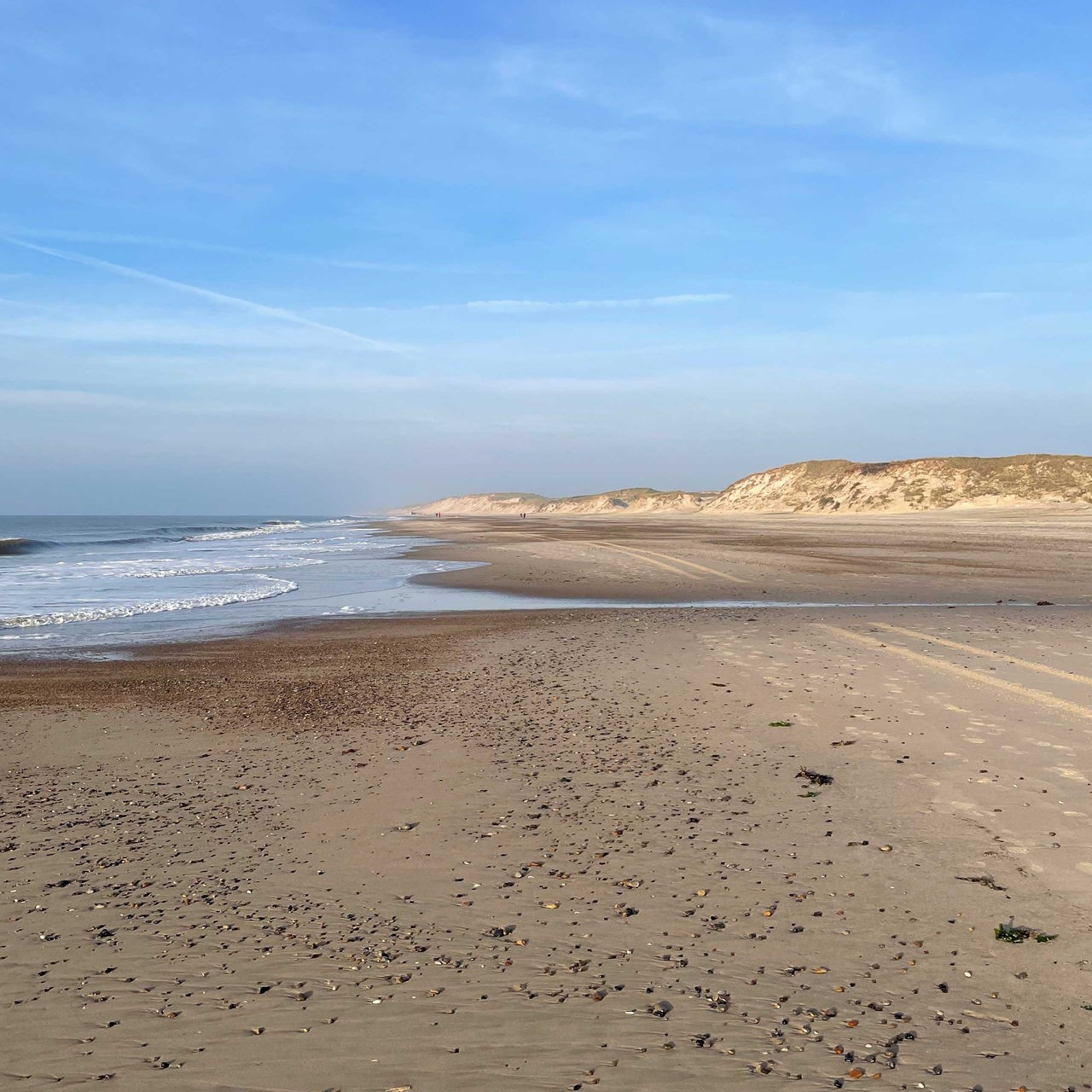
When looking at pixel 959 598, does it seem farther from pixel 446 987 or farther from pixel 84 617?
pixel 84 617

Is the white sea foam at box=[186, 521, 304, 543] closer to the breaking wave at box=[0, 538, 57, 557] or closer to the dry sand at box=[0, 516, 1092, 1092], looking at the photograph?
the breaking wave at box=[0, 538, 57, 557]

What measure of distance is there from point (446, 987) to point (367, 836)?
207 cm

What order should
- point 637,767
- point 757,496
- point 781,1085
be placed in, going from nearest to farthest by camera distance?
point 781,1085
point 637,767
point 757,496

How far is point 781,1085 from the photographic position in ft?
10.7

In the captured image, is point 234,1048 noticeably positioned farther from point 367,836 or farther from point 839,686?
point 839,686

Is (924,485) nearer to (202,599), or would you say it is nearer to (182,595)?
(182,595)

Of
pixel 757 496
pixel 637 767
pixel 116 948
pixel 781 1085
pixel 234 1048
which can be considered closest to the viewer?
pixel 781 1085

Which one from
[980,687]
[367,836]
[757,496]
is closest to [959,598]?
[980,687]

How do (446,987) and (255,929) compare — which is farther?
(255,929)

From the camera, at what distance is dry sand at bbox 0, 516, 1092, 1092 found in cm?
350

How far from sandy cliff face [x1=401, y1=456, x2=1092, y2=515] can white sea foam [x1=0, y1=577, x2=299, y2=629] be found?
70.9 metres

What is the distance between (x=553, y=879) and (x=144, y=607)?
18.0 metres

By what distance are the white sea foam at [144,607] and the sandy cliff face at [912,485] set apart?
2793 inches

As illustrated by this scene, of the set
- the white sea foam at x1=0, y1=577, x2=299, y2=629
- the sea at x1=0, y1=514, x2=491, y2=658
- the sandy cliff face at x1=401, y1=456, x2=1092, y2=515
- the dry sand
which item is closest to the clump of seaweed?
the dry sand
